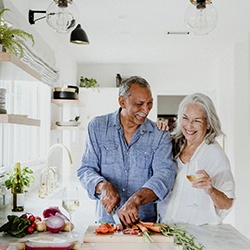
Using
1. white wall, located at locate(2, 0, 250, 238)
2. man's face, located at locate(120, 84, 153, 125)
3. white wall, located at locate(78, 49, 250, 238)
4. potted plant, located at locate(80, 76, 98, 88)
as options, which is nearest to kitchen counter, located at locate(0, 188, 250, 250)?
man's face, located at locate(120, 84, 153, 125)

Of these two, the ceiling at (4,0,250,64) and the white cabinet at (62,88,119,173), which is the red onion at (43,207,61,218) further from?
the white cabinet at (62,88,119,173)

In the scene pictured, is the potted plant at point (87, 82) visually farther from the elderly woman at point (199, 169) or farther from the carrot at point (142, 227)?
the carrot at point (142, 227)

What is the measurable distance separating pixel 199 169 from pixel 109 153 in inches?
18.8

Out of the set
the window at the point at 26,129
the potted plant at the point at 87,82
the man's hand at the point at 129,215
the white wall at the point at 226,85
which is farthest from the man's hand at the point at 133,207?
the potted plant at the point at 87,82

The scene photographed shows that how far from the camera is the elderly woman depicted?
2.20 m

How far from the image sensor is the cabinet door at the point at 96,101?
6742 millimetres

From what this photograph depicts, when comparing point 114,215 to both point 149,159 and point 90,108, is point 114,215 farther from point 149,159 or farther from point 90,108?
point 90,108

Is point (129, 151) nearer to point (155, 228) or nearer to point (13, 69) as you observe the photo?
point (155, 228)

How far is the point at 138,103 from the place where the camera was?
2.17 metres

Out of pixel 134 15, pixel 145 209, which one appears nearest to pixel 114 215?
pixel 145 209

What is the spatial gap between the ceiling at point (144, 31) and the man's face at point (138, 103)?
1.81 metres

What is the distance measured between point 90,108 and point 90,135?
4486 mm

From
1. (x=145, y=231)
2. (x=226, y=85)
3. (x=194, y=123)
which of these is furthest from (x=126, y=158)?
(x=226, y=85)

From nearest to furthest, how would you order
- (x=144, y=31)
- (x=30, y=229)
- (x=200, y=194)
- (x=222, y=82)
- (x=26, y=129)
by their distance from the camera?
(x=30, y=229)
(x=200, y=194)
(x=26, y=129)
(x=144, y=31)
(x=222, y=82)
